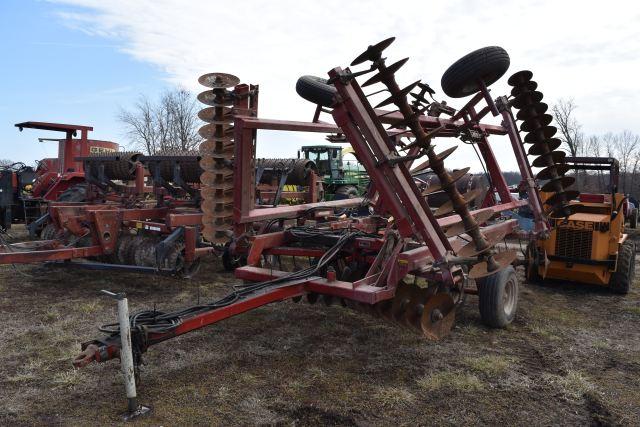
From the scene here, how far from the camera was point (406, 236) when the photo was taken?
3.87 metres

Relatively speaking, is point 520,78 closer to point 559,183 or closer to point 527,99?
point 527,99

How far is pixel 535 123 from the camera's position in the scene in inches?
223

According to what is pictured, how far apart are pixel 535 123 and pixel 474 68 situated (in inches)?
66.0

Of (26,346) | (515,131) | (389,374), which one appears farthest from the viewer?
(515,131)

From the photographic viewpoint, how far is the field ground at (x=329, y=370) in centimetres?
331

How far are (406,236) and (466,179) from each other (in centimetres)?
415

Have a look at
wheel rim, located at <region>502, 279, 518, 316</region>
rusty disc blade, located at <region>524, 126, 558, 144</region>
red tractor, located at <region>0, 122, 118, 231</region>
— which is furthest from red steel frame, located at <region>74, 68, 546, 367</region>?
red tractor, located at <region>0, 122, 118, 231</region>

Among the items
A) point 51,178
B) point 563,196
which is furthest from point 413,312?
point 51,178

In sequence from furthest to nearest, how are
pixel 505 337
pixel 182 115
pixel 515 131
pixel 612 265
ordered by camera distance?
pixel 182 115
pixel 612 265
pixel 515 131
pixel 505 337

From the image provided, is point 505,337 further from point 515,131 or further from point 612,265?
point 612,265

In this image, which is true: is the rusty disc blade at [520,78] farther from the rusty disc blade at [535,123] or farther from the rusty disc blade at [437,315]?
the rusty disc blade at [437,315]

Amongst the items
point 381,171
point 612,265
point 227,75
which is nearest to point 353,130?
Result: point 381,171

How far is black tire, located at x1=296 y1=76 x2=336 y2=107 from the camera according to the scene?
4633 mm

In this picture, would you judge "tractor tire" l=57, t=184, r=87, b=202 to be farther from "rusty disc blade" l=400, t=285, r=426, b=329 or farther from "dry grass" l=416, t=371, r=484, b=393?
"dry grass" l=416, t=371, r=484, b=393
